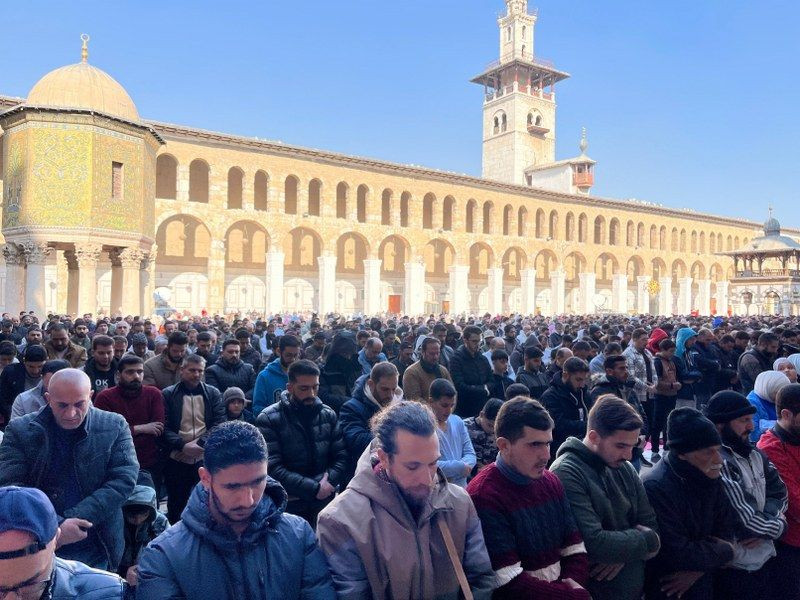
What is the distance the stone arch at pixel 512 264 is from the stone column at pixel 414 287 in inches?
352

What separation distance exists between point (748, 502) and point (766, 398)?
1952 mm

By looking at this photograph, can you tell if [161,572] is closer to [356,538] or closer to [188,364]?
[356,538]

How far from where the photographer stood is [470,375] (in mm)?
6262

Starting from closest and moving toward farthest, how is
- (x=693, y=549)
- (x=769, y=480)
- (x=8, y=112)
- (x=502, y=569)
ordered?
(x=502, y=569) → (x=693, y=549) → (x=769, y=480) → (x=8, y=112)

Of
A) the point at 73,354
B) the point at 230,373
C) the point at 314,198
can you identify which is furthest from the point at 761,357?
the point at 314,198

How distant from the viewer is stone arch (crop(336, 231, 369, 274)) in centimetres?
3322

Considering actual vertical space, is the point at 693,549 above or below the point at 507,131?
below

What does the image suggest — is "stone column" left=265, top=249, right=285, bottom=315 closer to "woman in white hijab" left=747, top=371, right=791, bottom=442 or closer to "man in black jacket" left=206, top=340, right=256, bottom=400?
"man in black jacket" left=206, top=340, right=256, bottom=400

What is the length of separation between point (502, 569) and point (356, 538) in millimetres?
633

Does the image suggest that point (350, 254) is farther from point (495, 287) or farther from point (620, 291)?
point (620, 291)

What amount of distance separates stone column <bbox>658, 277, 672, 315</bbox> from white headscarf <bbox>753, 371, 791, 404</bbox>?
40192 mm

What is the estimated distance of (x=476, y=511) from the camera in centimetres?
238

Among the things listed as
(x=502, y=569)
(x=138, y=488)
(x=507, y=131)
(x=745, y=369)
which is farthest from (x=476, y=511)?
(x=507, y=131)

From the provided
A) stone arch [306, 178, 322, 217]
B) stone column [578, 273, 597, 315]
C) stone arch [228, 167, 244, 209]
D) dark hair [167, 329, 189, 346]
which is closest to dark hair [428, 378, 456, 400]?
dark hair [167, 329, 189, 346]
